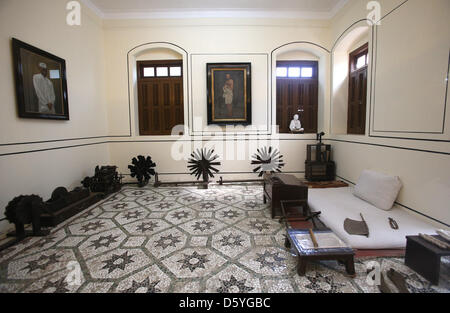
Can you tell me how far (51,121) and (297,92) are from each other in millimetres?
4629

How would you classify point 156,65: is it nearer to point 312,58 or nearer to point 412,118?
point 312,58

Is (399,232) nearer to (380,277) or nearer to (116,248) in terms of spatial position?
(380,277)

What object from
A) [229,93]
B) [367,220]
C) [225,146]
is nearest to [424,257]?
[367,220]

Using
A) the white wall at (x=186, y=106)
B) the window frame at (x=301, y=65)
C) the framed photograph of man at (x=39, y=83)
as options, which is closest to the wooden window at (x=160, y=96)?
the white wall at (x=186, y=106)

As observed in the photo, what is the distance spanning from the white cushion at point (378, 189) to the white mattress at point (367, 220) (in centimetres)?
8

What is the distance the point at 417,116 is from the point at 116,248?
3.56 meters

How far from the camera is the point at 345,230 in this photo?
2070 millimetres

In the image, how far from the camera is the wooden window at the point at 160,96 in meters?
4.66

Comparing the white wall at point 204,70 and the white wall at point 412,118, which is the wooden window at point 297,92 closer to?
the white wall at point 204,70

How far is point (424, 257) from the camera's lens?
1.57m

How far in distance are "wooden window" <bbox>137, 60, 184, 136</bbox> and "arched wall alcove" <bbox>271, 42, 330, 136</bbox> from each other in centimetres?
205

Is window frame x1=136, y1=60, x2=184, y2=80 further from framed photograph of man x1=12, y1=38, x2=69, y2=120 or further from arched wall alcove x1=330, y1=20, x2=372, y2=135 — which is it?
arched wall alcove x1=330, y1=20, x2=372, y2=135

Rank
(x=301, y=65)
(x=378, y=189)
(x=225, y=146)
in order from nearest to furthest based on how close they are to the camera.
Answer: (x=378, y=189) < (x=225, y=146) < (x=301, y=65)
